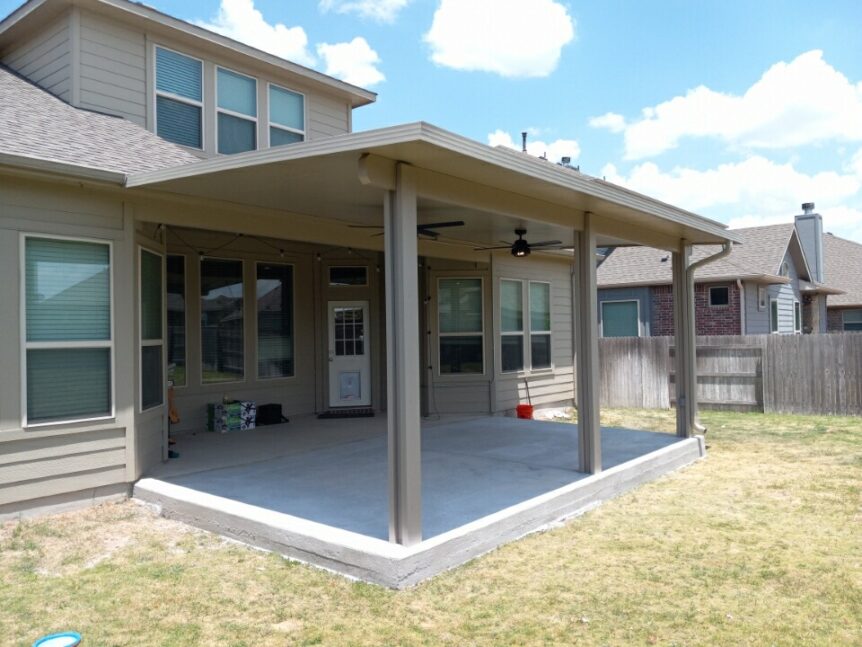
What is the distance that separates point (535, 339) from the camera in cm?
1187

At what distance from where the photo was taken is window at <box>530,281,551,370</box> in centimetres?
1178

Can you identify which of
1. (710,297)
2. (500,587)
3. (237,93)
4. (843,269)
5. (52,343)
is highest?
(237,93)

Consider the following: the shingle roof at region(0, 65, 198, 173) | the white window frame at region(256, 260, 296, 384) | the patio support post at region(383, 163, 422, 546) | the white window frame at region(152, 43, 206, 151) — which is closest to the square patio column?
the patio support post at region(383, 163, 422, 546)

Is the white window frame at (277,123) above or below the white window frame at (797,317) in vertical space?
above

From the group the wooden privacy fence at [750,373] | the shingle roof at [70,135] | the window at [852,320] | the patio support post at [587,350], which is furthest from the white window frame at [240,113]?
the window at [852,320]

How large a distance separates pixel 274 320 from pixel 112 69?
11.8 feet

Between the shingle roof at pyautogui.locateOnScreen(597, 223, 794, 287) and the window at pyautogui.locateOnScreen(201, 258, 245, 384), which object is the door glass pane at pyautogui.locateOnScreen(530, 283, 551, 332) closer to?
the window at pyautogui.locateOnScreen(201, 258, 245, 384)

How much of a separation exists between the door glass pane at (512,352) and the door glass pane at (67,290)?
6574 millimetres

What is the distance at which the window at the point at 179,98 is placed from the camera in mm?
8336

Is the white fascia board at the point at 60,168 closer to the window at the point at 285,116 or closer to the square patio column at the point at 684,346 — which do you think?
the window at the point at 285,116

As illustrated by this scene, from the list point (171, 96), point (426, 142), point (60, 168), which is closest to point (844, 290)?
point (171, 96)

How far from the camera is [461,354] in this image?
10680 millimetres

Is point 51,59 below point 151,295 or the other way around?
the other way around

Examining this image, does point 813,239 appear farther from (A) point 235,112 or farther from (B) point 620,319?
(A) point 235,112
